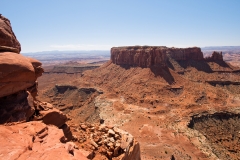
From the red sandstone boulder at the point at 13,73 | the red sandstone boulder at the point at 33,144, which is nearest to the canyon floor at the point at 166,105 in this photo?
the red sandstone boulder at the point at 33,144

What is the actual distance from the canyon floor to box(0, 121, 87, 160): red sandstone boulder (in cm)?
472

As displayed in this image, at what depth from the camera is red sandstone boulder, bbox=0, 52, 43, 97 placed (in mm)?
15547

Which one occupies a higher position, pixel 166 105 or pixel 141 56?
pixel 141 56

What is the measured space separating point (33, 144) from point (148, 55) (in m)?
79.3

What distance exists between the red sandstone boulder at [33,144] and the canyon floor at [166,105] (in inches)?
Result: 186

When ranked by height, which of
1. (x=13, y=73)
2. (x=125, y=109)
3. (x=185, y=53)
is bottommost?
(x=125, y=109)

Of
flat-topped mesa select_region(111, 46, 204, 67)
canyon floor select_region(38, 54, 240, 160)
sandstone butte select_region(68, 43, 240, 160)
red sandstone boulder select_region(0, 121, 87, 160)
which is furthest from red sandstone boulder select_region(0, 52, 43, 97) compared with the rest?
flat-topped mesa select_region(111, 46, 204, 67)

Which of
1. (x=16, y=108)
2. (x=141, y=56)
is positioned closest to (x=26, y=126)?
(x=16, y=108)

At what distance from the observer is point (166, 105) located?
66.4 meters

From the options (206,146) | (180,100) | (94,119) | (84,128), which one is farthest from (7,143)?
(180,100)

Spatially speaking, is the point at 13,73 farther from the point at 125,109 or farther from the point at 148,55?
the point at 148,55

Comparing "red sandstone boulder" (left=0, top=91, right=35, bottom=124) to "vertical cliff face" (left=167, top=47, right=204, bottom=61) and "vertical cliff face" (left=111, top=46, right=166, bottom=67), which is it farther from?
"vertical cliff face" (left=167, top=47, right=204, bottom=61)

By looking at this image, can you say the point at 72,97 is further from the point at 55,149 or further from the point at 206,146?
the point at 55,149

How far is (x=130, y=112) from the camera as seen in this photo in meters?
61.8
